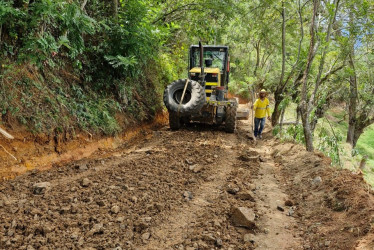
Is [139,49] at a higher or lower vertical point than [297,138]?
higher

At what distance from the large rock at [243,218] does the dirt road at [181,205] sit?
0.20 feet

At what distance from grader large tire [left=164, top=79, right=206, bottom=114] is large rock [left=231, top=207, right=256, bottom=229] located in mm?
4439

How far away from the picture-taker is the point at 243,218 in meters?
3.38

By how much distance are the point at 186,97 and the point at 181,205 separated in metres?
4.83

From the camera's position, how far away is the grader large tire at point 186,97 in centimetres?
765

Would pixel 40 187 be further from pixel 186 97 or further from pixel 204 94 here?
pixel 186 97

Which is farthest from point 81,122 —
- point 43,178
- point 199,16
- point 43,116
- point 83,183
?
point 199,16

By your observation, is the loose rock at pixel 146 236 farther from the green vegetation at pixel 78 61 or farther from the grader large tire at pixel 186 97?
the grader large tire at pixel 186 97

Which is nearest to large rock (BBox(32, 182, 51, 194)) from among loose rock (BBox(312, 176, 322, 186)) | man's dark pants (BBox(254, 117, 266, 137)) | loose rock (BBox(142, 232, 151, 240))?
loose rock (BBox(142, 232, 151, 240))

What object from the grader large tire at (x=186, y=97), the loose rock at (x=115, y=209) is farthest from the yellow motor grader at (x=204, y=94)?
the loose rock at (x=115, y=209)

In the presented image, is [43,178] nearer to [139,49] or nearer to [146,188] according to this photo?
[146,188]

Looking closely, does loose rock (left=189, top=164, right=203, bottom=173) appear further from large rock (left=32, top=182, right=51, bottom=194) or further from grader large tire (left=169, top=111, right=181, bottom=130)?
grader large tire (left=169, top=111, right=181, bottom=130)

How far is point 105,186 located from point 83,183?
12.8 inches

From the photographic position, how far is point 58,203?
11.5 feet
